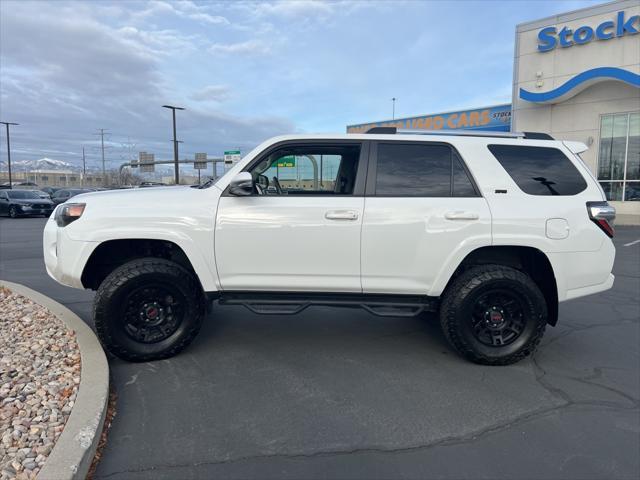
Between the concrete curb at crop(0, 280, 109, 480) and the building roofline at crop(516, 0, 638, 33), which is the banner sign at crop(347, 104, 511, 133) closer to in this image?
the building roofline at crop(516, 0, 638, 33)

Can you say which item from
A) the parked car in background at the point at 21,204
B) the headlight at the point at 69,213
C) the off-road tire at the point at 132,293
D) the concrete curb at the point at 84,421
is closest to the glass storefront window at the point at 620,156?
the off-road tire at the point at 132,293

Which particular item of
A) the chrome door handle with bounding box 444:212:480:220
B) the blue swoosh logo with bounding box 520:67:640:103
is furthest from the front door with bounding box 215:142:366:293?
the blue swoosh logo with bounding box 520:67:640:103

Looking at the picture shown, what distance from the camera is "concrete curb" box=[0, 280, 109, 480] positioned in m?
2.43

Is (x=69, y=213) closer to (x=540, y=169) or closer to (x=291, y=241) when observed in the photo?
(x=291, y=241)

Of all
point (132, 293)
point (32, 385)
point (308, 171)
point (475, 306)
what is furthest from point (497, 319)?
point (32, 385)

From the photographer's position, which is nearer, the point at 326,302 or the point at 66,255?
the point at 66,255

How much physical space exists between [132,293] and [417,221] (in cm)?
246

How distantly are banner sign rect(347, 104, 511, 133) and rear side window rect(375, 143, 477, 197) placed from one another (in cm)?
2007

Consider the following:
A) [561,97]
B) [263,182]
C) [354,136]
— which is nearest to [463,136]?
[354,136]

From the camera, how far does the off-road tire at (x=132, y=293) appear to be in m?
3.90

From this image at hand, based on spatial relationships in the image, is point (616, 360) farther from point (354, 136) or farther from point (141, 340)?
point (141, 340)

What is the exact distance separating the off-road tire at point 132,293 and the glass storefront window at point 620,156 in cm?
1987

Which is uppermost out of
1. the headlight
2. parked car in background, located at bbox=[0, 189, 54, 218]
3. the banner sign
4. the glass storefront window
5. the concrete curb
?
the banner sign

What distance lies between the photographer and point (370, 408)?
334 cm
